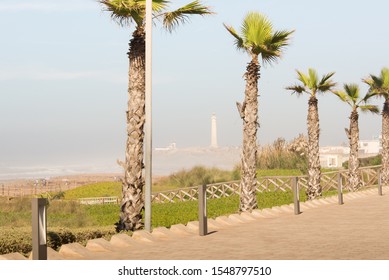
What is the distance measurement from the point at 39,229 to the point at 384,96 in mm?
41741

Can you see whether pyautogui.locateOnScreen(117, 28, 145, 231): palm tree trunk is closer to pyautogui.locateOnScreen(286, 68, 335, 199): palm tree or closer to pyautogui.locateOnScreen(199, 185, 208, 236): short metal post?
pyautogui.locateOnScreen(199, 185, 208, 236): short metal post

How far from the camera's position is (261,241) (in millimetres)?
15359

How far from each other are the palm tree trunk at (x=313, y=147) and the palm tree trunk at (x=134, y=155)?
21.3 metres

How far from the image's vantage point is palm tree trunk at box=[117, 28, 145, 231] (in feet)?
72.0

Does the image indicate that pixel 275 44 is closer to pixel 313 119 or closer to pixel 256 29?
pixel 256 29

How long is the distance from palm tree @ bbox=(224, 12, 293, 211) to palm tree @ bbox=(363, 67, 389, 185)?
19.3m

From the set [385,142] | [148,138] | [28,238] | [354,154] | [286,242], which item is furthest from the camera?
[385,142]

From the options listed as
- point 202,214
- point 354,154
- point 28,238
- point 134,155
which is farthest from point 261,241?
point 354,154

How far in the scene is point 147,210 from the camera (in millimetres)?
17109

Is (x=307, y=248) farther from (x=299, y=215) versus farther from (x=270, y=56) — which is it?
(x=270, y=56)

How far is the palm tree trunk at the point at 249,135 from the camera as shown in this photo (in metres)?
31.4

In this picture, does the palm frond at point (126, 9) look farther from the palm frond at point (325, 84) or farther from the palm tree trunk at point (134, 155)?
the palm frond at point (325, 84)

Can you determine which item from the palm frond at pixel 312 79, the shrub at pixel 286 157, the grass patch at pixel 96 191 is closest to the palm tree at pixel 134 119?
the palm frond at pixel 312 79

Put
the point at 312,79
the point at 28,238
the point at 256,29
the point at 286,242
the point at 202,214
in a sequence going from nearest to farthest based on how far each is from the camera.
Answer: the point at 286,242 → the point at 202,214 → the point at 28,238 → the point at 256,29 → the point at 312,79
